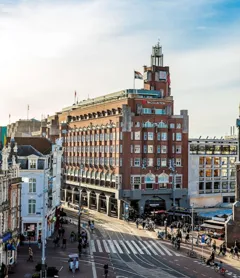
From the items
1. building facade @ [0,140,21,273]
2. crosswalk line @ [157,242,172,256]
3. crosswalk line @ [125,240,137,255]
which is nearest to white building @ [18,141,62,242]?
building facade @ [0,140,21,273]

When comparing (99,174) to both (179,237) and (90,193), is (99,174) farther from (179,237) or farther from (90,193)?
(179,237)

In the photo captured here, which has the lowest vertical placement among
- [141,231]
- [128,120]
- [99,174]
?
[141,231]

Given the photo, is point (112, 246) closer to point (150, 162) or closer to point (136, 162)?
point (136, 162)

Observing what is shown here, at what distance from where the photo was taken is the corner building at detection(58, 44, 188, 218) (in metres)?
108

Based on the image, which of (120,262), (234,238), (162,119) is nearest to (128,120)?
(162,119)

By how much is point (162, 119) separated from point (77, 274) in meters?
60.7

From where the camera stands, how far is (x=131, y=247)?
72688mm

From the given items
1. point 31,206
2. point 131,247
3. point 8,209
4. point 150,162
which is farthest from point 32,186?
point 150,162

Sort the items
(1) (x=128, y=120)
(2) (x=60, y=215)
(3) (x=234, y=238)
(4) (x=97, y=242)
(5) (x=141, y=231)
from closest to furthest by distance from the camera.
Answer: (3) (x=234, y=238), (4) (x=97, y=242), (5) (x=141, y=231), (2) (x=60, y=215), (1) (x=128, y=120)

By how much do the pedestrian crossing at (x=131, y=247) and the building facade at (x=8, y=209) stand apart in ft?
45.3

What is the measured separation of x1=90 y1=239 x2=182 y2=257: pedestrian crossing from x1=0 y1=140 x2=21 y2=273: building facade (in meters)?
13.8

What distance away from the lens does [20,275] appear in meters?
52.8

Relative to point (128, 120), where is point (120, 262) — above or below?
below

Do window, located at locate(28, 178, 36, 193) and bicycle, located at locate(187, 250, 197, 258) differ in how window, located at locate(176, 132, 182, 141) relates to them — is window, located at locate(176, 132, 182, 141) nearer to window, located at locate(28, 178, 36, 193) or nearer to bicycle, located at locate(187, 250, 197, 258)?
window, located at locate(28, 178, 36, 193)
